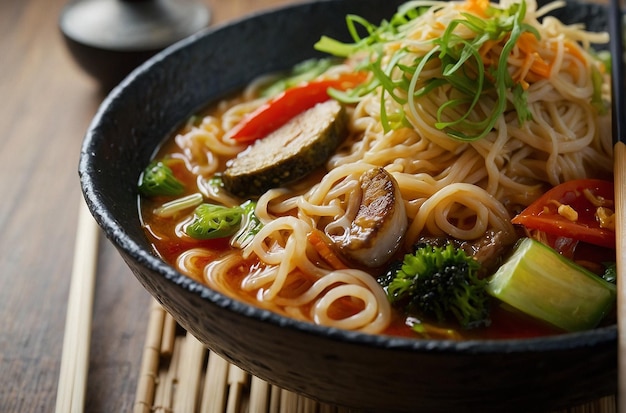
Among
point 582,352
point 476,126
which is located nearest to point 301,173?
point 476,126

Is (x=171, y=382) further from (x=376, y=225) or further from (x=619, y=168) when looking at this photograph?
(x=619, y=168)

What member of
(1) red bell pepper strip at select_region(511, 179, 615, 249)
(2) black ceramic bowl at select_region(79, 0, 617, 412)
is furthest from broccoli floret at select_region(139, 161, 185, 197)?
(1) red bell pepper strip at select_region(511, 179, 615, 249)

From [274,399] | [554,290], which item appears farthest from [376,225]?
[274,399]

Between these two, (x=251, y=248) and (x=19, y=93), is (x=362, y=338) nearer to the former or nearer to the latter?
(x=251, y=248)

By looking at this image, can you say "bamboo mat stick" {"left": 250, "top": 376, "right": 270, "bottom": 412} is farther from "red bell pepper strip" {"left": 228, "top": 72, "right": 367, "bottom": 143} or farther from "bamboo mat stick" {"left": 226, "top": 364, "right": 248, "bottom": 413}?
"red bell pepper strip" {"left": 228, "top": 72, "right": 367, "bottom": 143}

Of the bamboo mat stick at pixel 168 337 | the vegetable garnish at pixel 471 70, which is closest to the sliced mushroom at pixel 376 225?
the vegetable garnish at pixel 471 70
